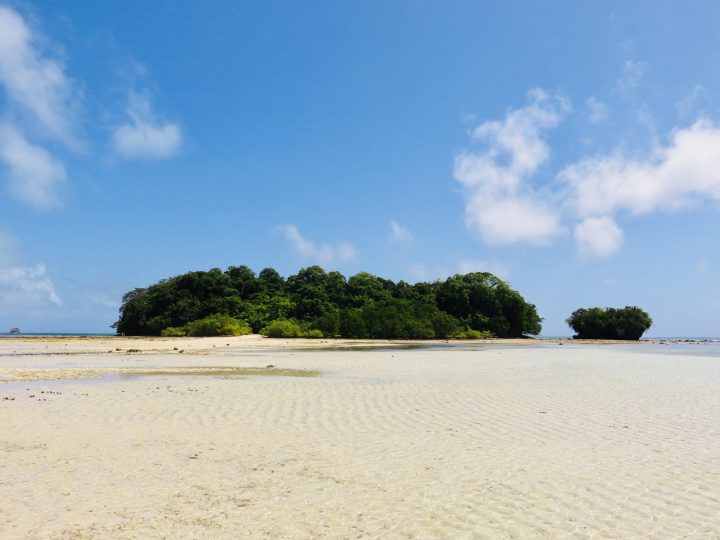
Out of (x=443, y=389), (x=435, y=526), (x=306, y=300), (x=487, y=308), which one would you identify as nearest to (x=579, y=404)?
(x=443, y=389)

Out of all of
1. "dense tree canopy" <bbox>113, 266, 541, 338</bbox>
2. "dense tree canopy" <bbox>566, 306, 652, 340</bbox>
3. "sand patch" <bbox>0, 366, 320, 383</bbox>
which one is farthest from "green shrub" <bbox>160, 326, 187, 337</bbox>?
"dense tree canopy" <bbox>566, 306, 652, 340</bbox>

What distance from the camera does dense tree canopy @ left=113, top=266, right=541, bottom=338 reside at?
64.2 metres

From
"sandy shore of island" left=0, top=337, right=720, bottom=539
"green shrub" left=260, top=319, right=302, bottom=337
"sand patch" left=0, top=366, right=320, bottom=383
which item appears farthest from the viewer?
"green shrub" left=260, top=319, right=302, bottom=337

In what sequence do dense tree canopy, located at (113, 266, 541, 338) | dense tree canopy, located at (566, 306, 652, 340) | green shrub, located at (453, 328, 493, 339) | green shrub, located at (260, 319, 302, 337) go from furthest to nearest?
dense tree canopy, located at (566, 306, 652, 340) < green shrub, located at (453, 328, 493, 339) < dense tree canopy, located at (113, 266, 541, 338) < green shrub, located at (260, 319, 302, 337)

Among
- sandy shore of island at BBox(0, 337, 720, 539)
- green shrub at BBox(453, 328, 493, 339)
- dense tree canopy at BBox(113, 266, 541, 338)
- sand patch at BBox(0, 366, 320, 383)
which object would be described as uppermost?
dense tree canopy at BBox(113, 266, 541, 338)

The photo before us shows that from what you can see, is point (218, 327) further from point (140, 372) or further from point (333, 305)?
point (140, 372)

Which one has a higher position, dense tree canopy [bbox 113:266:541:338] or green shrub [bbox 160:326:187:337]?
dense tree canopy [bbox 113:266:541:338]

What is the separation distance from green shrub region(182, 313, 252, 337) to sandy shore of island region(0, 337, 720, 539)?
48.2m

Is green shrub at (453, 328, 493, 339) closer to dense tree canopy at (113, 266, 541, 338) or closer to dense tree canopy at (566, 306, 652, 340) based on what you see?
dense tree canopy at (113, 266, 541, 338)

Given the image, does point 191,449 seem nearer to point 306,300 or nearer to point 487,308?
point 306,300

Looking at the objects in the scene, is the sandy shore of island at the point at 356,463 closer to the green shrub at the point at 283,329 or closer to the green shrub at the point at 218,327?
the green shrub at the point at 283,329

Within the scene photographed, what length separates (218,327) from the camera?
62.7m

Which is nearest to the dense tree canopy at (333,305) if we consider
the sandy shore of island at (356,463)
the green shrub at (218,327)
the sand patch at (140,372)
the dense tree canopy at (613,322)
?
the green shrub at (218,327)

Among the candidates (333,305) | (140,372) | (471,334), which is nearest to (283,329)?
(333,305)
